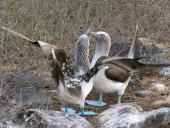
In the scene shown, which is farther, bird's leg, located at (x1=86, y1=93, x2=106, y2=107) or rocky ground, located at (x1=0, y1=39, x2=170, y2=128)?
bird's leg, located at (x1=86, y1=93, x2=106, y2=107)

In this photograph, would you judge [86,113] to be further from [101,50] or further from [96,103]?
[101,50]

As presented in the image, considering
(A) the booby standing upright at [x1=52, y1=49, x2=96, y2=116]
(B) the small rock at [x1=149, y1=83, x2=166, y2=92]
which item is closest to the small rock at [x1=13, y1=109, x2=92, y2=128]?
(A) the booby standing upright at [x1=52, y1=49, x2=96, y2=116]

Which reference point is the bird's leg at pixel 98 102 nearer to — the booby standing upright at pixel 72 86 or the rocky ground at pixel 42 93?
the rocky ground at pixel 42 93

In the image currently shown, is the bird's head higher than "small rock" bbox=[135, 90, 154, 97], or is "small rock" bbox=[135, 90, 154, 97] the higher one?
the bird's head

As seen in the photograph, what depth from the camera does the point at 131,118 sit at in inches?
200

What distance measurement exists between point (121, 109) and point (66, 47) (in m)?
2.22

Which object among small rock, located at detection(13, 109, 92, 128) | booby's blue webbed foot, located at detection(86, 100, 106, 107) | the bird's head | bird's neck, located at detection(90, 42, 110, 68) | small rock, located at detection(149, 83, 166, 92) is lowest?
booby's blue webbed foot, located at detection(86, 100, 106, 107)

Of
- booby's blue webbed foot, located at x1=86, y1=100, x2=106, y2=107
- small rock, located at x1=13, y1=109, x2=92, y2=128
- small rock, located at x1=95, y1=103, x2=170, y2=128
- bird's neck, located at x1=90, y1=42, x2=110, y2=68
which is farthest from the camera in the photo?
bird's neck, located at x1=90, y1=42, x2=110, y2=68

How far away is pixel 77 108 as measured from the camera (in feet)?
20.0

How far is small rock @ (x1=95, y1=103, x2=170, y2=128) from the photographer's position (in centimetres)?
505

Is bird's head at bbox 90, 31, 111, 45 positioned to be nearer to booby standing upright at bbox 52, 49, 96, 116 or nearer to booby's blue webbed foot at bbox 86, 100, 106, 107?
booby's blue webbed foot at bbox 86, 100, 106, 107

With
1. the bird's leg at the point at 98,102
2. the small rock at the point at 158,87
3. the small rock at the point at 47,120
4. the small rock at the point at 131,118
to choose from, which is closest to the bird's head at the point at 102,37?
the bird's leg at the point at 98,102

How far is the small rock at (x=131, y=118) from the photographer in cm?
505

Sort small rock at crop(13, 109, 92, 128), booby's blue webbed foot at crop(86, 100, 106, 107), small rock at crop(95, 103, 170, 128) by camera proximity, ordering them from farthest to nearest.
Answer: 1. booby's blue webbed foot at crop(86, 100, 106, 107)
2. small rock at crop(95, 103, 170, 128)
3. small rock at crop(13, 109, 92, 128)
